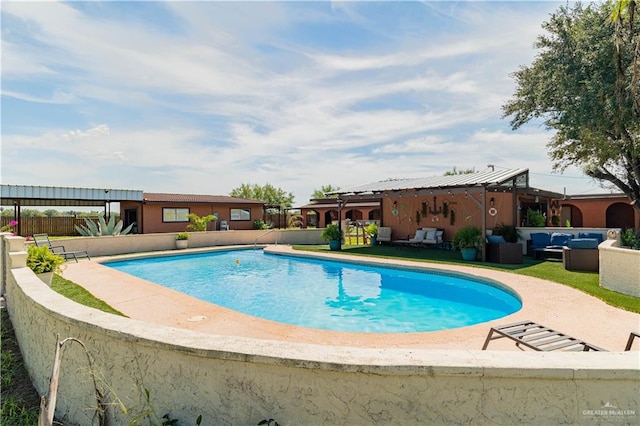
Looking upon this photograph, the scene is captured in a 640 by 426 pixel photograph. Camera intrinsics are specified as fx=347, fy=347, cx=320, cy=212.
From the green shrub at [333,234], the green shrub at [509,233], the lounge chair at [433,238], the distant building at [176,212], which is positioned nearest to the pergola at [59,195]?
the distant building at [176,212]

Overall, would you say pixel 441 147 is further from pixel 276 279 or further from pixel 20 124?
pixel 20 124

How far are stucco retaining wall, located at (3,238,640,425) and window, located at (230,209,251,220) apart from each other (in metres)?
26.9

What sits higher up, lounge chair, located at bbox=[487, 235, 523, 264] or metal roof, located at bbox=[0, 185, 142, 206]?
metal roof, located at bbox=[0, 185, 142, 206]

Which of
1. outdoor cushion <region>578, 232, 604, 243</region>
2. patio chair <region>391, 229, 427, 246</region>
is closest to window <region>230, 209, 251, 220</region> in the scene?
patio chair <region>391, 229, 427, 246</region>

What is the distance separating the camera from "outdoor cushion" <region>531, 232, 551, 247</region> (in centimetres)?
1406

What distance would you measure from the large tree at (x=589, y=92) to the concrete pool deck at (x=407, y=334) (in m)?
7.06

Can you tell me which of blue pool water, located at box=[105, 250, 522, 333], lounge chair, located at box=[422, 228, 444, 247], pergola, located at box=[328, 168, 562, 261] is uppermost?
pergola, located at box=[328, 168, 562, 261]

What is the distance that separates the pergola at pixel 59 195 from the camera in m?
20.7

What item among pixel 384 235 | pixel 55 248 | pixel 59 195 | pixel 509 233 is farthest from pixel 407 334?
pixel 59 195

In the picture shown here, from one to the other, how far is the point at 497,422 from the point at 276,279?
11413mm

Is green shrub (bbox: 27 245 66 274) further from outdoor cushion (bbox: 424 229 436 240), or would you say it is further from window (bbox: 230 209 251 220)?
window (bbox: 230 209 251 220)

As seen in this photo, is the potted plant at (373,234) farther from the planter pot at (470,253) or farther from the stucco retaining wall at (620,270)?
the stucco retaining wall at (620,270)

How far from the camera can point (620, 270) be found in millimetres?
7930

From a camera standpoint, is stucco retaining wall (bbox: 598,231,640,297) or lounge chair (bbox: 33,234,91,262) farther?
lounge chair (bbox: 33,234,91,262)
